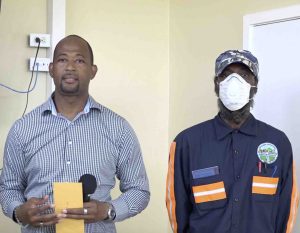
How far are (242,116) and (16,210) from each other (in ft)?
3.18

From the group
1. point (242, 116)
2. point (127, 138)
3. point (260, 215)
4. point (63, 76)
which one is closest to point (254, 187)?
point (260, 215)

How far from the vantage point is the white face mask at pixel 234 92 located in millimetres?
1947

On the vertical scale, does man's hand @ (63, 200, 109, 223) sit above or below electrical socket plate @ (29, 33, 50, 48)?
below

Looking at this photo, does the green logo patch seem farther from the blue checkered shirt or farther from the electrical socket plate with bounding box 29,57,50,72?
the electrical socket plate with bounding box 29,57,50,72

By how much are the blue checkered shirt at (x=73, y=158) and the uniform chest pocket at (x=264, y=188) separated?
45 cm

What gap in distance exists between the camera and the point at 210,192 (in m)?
1.89

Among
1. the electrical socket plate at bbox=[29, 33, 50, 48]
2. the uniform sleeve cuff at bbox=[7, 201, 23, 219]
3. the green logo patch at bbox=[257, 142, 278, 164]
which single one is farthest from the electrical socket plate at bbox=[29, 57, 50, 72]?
the green logo patch at bbox=[257, 142, 278, 164]

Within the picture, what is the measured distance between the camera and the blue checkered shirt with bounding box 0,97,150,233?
1922mm

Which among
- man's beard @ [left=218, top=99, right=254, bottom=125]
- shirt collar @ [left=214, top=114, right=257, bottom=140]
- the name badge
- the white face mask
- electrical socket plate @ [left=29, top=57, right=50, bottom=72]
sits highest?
electrical socket plate @ [left=29, top=57, right=50, bottom=72]

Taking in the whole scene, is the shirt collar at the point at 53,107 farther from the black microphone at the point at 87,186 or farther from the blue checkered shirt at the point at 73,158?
the black microphone at the point at 87,186

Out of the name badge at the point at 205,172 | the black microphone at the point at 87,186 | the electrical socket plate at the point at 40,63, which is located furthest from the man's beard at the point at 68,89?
the electrical socket plate at the point at 40,63

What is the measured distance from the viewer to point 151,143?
364 cm

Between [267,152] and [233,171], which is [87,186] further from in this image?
[267,152]

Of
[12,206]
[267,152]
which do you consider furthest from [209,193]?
[12,206]
